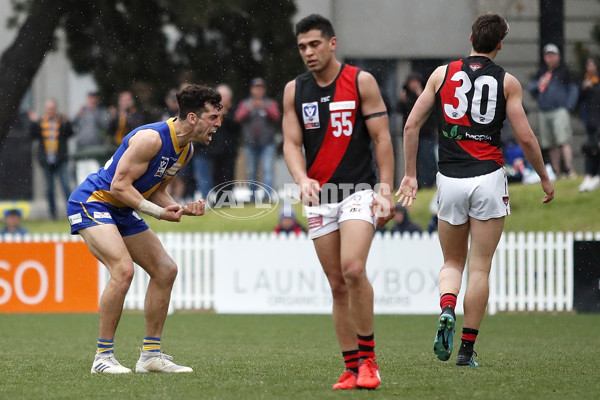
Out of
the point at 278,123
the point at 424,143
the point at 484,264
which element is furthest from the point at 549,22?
the point at 484,264

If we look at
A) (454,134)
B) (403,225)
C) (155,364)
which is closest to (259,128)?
(403,225)

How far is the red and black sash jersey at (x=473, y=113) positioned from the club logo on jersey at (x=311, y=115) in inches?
54.0

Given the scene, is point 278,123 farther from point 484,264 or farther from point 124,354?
point 484,264

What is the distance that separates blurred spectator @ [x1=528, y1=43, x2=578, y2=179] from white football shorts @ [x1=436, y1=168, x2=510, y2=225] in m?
9.00

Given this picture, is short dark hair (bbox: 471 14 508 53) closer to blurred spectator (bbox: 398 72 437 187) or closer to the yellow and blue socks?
the yellow and blue socks

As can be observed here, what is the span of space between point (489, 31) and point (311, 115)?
1.66 metres

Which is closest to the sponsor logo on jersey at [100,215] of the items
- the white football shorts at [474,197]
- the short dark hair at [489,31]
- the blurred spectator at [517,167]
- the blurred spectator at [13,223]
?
the white football shorts at [474,197]

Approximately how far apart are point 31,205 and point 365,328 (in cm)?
1470

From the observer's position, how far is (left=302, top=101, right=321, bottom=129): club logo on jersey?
20.1ft

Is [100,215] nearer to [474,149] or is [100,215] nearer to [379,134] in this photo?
[379,134]

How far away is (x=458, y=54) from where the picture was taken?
17297 mm

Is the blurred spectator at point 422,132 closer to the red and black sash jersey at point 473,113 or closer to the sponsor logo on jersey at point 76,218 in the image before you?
the red and black sash jersey at point 473,113

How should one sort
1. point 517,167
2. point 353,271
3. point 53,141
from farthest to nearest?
point 53,141 < point 517,167 < point 353,271

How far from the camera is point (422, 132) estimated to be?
52.9ft
